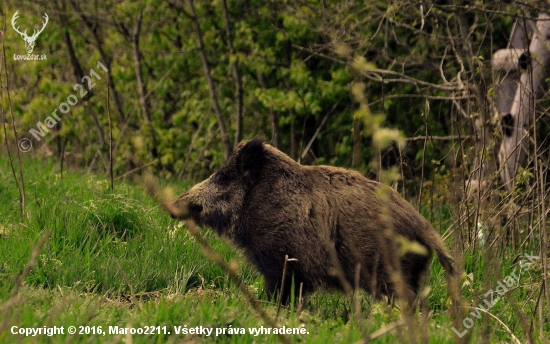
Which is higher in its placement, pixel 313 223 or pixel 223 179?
pixel 223 179

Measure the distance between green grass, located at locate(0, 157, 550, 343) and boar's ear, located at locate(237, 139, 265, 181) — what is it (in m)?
0.68

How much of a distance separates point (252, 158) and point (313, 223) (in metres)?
0.78

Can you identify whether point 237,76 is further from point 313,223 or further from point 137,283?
point 313,223

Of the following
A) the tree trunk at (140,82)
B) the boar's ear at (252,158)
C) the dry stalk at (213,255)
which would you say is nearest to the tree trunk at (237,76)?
the tree trunk at (140,82)

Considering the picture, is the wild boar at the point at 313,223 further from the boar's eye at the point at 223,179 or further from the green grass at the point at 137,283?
the green grass at the point at 137,283

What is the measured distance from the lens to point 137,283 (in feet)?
16.2

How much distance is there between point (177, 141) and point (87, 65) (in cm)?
262

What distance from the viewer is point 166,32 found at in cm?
1305

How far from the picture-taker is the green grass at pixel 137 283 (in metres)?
3.71

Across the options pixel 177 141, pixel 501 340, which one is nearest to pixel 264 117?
pixel 177 141

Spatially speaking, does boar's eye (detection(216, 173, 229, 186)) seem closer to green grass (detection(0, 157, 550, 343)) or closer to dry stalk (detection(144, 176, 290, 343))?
green grass (detection(0, 157, 550, 343))

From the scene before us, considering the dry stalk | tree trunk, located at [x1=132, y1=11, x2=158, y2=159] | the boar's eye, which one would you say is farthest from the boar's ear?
tree trunk, located at [x1=132, y1=11, x2=158, y2=159]

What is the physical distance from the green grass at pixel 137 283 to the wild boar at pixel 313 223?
0.78 ft

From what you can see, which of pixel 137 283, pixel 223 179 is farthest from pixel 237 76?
pixel 137 283
